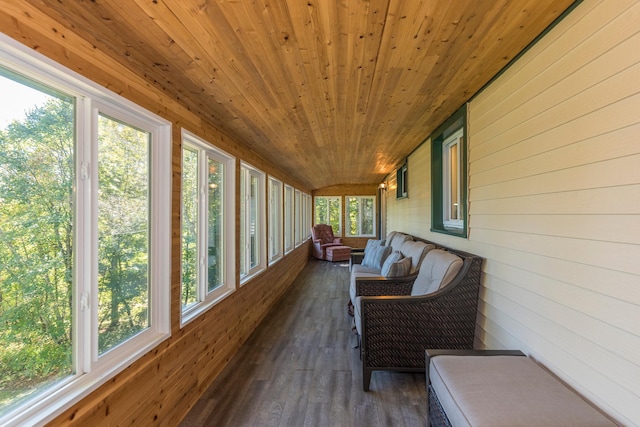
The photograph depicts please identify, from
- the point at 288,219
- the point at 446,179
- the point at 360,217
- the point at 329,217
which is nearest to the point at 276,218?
the point at 288,219

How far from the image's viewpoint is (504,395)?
129 cm

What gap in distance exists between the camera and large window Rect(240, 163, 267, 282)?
3.54m

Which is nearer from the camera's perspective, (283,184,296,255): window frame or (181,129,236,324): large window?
(181,129,236,324): large window

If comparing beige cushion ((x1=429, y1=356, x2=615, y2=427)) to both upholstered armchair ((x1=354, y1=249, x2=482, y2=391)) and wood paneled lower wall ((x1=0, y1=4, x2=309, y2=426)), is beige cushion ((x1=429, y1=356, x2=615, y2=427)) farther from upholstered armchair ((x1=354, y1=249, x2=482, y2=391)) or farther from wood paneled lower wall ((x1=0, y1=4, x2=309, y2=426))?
wood paneled lower wall ((x1=0, y1=4, x2=309, y2=426))

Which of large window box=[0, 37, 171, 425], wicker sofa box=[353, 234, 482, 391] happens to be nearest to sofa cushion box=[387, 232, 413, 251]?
wicker sofa box=[353, 234, 482, 391]

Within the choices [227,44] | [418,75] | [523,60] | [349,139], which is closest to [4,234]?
[227,44]

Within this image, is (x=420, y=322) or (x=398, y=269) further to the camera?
(x=398, y=269)

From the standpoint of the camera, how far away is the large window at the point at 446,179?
3.08 m

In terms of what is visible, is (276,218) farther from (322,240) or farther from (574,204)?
(574,204)

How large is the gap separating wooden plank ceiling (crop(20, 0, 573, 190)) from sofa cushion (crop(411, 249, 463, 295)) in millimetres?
1330

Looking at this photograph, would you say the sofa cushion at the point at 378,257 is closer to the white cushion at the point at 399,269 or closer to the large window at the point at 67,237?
the white cushion at the point at 399,269

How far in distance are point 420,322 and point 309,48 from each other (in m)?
2.05

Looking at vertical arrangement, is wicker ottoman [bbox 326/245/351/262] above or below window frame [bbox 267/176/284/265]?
below

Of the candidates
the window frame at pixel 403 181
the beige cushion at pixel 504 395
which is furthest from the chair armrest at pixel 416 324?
the window frame at pixel 403 181
